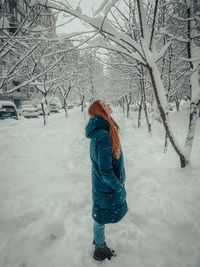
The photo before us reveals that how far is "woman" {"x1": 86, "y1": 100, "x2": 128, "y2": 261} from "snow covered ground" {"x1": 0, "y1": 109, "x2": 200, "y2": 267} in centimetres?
54

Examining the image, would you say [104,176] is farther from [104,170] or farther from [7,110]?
[7,110]

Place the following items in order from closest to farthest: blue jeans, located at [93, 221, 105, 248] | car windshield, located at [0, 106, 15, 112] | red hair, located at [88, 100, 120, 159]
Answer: red hair, located at [88, 100, 120, 159] → blue jeans, located at [93, 221, 105, 248] → car windshield, located at [0, 106, 15, 112]

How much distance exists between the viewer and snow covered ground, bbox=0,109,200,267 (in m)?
2.62

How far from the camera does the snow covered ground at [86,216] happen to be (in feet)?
8.58

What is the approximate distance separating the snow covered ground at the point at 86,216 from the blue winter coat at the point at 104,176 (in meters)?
0.68

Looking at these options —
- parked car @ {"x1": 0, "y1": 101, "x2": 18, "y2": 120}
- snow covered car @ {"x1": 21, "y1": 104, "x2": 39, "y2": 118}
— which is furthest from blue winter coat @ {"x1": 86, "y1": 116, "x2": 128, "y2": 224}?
snow covered car @ {"x1": 21, "y1": 104, "x2": 39, "y2": 118}

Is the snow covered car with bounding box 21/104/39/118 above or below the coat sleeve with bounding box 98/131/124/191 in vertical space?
below

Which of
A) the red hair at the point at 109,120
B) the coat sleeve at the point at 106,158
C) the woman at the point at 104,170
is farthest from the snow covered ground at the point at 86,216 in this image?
the red hair at the point at 109,120

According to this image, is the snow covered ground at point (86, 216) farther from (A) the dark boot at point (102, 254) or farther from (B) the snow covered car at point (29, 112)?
(B) the snow covered car at point (29, 112)

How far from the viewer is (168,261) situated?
2.49 m

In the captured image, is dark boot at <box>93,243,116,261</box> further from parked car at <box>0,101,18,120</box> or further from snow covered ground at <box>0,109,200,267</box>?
parked car at <box>0,101,18,120</box>

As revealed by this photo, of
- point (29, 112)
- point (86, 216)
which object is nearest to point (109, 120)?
point (86, 216)

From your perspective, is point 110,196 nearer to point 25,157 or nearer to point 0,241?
point 0,241

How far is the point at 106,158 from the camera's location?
217 cm
